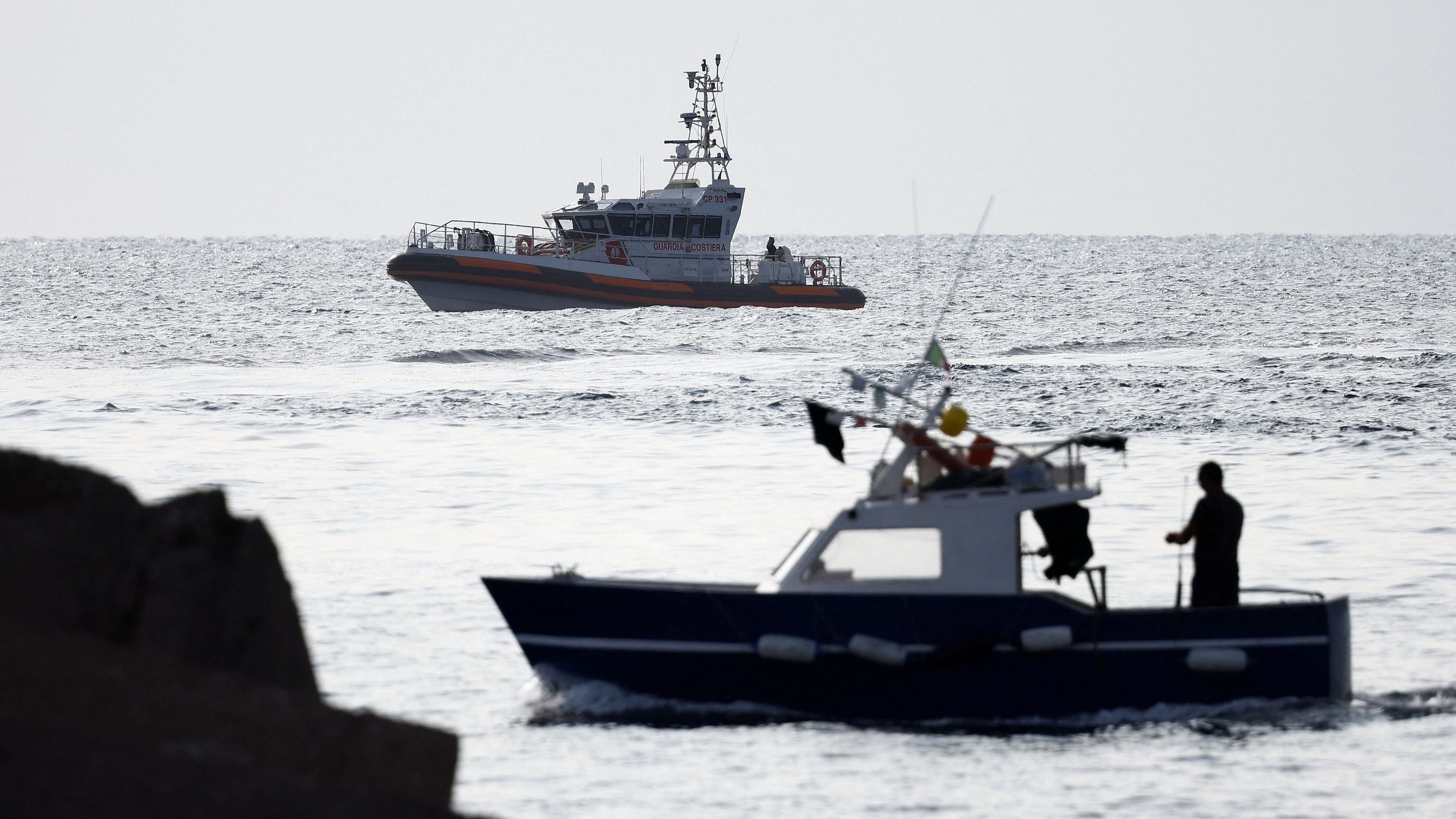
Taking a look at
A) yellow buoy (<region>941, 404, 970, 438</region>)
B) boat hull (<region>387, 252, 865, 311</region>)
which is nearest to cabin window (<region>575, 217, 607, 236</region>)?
boat hull (<region>387, 252, 865, 311</region>)

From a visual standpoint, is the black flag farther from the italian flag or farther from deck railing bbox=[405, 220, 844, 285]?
A: deck railing bbox=[405, 220, 844, 285]

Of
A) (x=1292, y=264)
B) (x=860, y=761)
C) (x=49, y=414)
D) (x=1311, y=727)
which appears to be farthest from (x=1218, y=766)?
(x=1292, y=264)

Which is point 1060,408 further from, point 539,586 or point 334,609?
point 539,586

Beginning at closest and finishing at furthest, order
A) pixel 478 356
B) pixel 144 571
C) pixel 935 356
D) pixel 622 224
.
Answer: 1. pixel 144 571
2. pixel 935 356
3. pixel 478 356
4. pixel 622 224

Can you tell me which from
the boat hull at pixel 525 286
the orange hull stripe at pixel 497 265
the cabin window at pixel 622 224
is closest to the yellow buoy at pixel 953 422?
the boat hull at pixel 525 286

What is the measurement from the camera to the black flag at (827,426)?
10.2m

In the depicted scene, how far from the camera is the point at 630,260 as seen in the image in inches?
1795

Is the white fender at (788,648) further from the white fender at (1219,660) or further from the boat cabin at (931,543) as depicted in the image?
the white fender at (1219,660)

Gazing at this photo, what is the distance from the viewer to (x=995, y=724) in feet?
33.7

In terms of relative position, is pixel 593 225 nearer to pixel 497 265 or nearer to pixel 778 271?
pixel 497 265

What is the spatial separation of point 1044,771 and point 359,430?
→ 17705 mm

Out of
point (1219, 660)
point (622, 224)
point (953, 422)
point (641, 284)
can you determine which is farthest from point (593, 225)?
point (1219, 660)

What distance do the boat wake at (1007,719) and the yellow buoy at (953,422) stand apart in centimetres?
172

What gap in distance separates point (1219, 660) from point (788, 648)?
96.7 inches
